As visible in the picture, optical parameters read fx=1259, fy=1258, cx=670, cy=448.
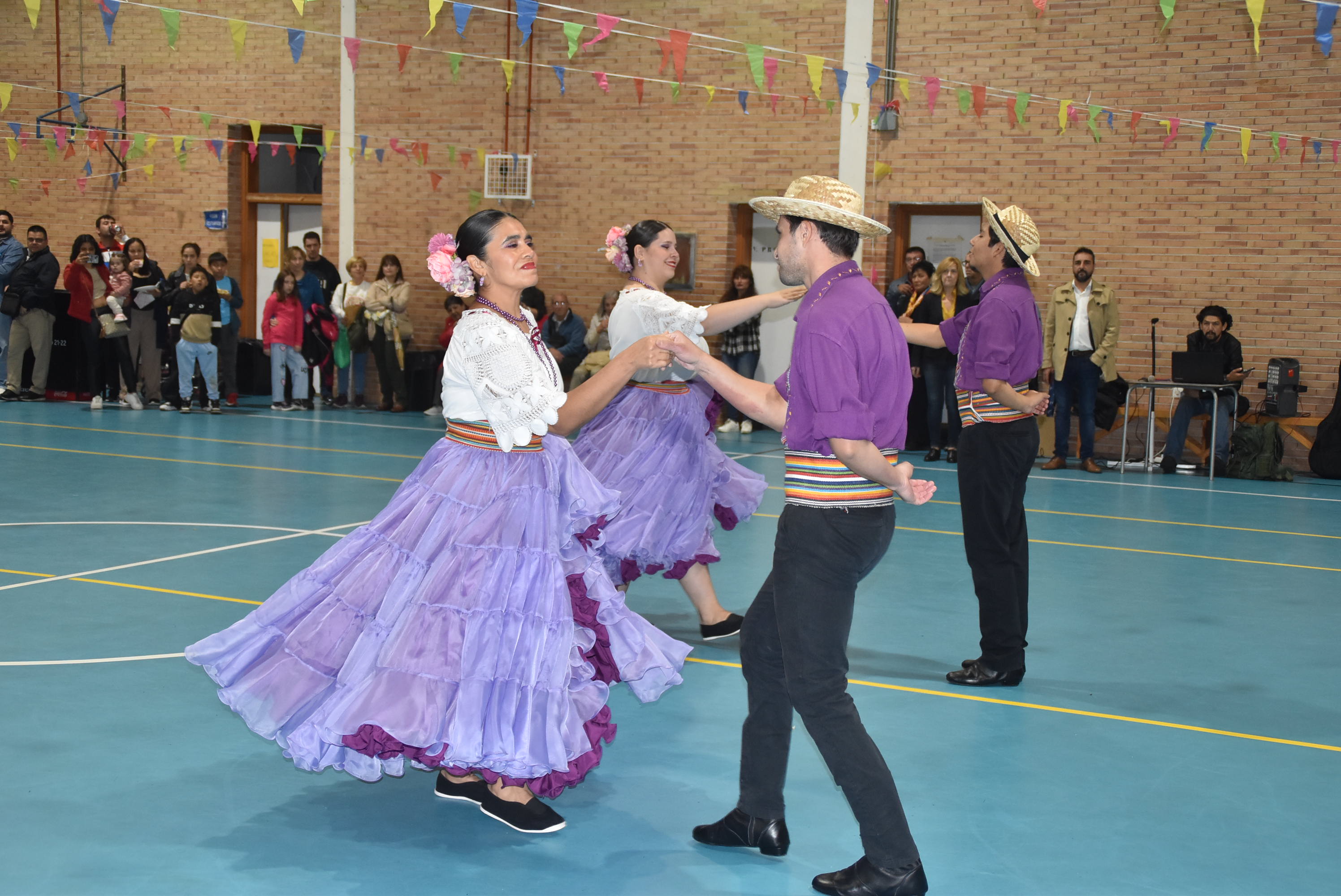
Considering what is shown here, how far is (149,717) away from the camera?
4539 millimetres

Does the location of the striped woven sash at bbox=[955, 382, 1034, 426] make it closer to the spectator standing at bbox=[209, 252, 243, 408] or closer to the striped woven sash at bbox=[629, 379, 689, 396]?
the striped woven sash at bbox=[629, 379, 689, 396]

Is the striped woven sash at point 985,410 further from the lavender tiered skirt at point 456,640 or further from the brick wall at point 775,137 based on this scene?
the brick wall at point 775,137

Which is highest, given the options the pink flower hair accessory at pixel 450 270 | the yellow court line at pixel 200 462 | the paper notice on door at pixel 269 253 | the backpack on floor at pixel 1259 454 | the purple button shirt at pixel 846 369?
the paper notice on door at pixel 269 253

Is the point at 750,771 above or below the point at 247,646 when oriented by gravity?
below

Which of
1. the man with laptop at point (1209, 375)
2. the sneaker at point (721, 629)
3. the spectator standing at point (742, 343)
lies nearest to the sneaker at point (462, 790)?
the sneaker at point (721, 629)

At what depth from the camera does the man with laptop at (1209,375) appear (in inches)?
484

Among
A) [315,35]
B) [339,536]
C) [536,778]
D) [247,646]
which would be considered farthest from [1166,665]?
[315,35]

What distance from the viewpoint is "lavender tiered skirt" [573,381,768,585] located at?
546 cm

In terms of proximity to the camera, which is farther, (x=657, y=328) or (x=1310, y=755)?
(x=657, y=328)

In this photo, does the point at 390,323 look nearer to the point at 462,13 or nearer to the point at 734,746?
the point at 462,13

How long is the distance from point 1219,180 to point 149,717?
1189 cm

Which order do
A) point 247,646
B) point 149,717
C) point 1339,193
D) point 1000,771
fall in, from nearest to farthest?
point 247,646 < point 1000,771 < point 149,717 < point 1339,193

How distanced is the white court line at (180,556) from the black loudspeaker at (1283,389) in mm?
9082

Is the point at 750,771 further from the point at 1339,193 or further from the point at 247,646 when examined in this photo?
the point at 1339,193
